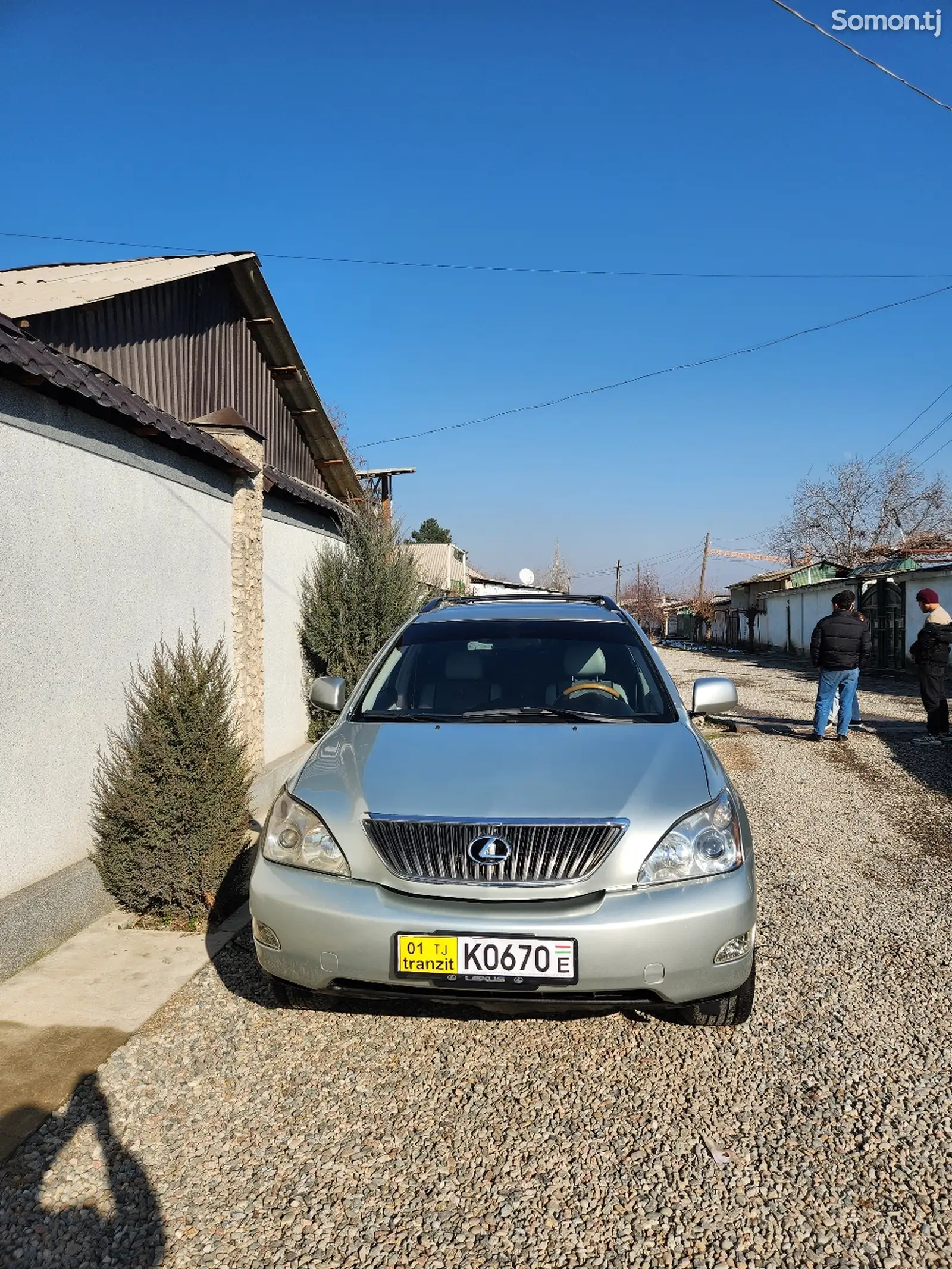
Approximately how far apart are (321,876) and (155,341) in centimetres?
690

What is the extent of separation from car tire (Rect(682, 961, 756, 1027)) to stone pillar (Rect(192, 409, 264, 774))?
5.04m

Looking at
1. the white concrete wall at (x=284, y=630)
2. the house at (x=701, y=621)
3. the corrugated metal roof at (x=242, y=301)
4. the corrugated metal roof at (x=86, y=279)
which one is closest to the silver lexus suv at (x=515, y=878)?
the corrugated metal roof at (x=86, y=279)

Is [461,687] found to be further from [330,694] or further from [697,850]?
[697,850]

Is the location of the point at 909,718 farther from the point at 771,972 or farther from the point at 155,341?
the point at 155,341

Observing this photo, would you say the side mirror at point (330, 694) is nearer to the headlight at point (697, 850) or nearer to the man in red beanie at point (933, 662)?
the headlight at point (697, 850)

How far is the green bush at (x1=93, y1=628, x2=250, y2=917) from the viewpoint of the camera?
14.1ft

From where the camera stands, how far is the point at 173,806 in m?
4.34

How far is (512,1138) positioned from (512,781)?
112 cm

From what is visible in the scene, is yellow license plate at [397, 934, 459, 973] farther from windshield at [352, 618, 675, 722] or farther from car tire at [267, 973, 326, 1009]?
windshield at [352, 618, 675, 722]

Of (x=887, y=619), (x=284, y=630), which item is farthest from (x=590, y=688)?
(x=887, y=619)

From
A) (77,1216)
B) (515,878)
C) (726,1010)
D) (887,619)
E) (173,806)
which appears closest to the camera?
(77,1216)

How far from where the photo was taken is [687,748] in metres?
3.27

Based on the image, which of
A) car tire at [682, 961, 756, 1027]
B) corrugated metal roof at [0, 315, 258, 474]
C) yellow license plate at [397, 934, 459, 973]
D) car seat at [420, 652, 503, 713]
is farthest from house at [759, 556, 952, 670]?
yellow license plate at [397, 934, 459, 973]

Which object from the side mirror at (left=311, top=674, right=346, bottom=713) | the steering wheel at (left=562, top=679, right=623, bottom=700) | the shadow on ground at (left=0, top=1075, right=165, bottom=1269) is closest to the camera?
the shadow on ground at (left=0, top=1075, right=165, bottom=1269)
